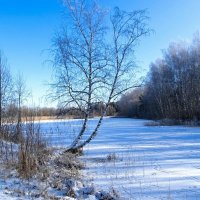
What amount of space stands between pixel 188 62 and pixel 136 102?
3516 cm

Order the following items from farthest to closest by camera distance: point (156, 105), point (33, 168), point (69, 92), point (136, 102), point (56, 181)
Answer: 1. point (136, 102)
2. point (156, 105)
3. point (69, 92)
4. point (33, 168)
5. point (56, 181)

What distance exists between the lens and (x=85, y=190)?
6.55 meters

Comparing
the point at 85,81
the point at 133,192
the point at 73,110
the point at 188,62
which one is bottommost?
the point at 133,192

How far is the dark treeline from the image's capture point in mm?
44125

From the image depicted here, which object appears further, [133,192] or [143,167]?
[143,167]

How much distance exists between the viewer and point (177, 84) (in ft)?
163

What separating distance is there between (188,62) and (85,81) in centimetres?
3604

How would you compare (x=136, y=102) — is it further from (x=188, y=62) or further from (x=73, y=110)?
(x=73, y=110)

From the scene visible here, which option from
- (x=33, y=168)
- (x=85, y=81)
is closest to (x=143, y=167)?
(x=33, y=168)

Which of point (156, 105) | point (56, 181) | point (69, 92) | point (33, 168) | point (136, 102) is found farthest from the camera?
point (136, 102)

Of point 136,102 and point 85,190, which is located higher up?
point 136,102

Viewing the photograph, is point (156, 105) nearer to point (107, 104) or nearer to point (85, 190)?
point (107, 104)

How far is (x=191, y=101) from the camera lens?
43.7 metres

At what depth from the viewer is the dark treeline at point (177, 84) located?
4412 centimetres
